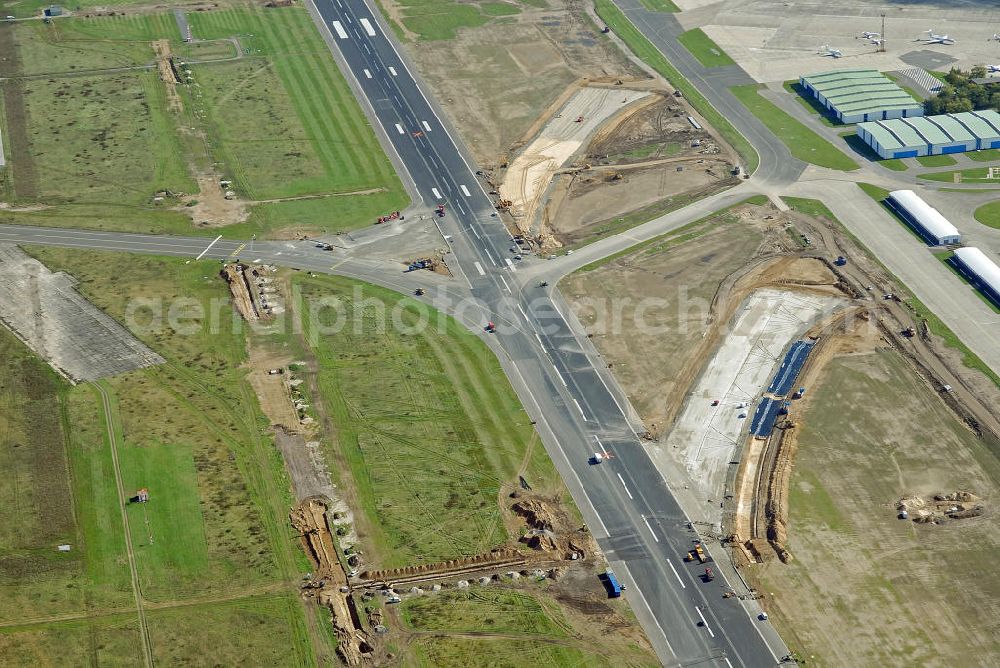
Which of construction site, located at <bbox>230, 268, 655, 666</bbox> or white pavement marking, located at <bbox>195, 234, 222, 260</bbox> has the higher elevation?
construction site, located at <bbox>230, 268, 655, 666</bbox>

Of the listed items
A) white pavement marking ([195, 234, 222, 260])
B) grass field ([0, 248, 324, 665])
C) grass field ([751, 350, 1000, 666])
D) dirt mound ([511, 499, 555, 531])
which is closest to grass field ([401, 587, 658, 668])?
dirt mound ([511, 499, 555, 531])

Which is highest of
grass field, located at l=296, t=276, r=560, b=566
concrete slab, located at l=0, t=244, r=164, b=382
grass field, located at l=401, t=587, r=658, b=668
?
grass field, located at l=401, t=587, r=658, b=668

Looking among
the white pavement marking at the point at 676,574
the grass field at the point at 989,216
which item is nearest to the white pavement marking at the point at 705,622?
the white pavement marking at the point at 676,574

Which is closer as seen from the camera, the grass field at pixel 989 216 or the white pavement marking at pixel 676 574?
the white pavement marking at pixel 676 574

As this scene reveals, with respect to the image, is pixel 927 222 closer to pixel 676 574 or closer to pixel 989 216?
pixel 989 216

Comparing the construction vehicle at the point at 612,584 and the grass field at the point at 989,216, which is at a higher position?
the grass field at the point at 989,216

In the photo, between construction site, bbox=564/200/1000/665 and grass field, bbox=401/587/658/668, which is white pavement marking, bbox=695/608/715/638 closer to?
construction site, bbox=564/200/1000/665

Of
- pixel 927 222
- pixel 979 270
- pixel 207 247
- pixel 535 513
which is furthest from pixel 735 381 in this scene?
pixel 207 247

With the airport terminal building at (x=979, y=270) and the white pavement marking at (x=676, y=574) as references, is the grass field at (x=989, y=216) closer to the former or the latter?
the airport terminal building at (x=979, y=270)
